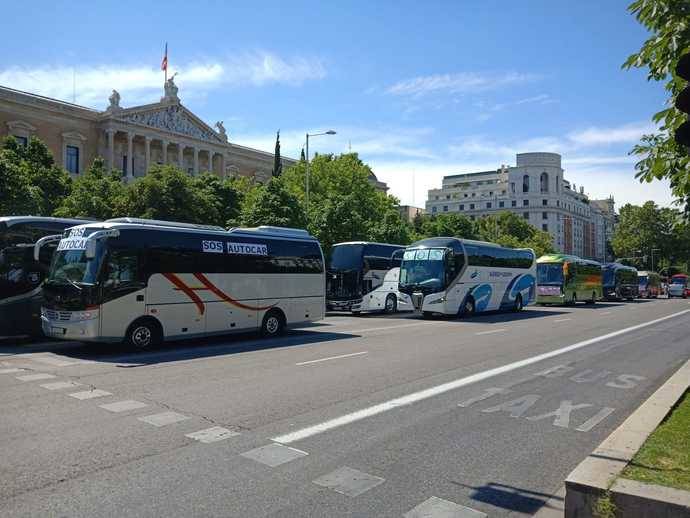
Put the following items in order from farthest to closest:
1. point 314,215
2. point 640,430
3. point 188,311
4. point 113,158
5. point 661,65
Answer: point 113,158, point 314,215, point 188,311, point 640,430, point 661,65

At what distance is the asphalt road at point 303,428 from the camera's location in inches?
183

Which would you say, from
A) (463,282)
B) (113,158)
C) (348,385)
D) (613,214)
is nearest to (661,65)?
(348,385)

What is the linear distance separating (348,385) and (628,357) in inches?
316

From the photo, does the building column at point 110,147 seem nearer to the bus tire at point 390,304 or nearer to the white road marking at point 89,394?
the bus tire at point 390,304

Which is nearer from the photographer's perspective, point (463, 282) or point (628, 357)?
point (628, 357)

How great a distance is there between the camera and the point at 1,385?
360 inches

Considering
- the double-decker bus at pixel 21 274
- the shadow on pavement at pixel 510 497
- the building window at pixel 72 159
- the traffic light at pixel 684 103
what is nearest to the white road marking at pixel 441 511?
the shadow on pavement at pixel 510 497

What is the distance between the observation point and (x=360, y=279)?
1121 inches

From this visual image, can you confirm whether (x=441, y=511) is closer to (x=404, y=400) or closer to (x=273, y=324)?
(x=404, y=400)

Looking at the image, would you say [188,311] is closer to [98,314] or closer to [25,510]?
[98,314]

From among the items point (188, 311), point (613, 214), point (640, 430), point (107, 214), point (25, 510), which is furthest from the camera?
point (613, 214)

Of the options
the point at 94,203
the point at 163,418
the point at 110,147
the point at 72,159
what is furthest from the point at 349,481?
the point at 72,159

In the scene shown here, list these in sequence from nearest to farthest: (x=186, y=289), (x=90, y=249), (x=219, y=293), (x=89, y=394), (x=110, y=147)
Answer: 1. (x=89, y=394)
2. (x=90, y=249)
3. (x=186, y=289)
4. (x=219, y=293)
5. (x=110, y=147)

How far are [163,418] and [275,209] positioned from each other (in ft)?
93.9
